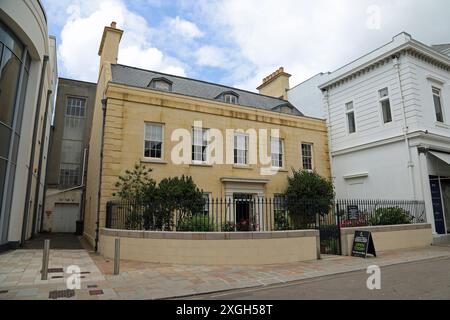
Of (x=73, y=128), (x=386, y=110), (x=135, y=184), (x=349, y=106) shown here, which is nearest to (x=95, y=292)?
(x=135, y=184)

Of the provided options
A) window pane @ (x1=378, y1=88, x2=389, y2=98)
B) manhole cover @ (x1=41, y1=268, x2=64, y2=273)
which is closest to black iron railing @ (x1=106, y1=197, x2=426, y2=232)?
manhole cover @ (x1=41, y1=268, x2=64, y2=273)

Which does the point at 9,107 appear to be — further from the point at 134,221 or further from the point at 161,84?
the point at 161,84

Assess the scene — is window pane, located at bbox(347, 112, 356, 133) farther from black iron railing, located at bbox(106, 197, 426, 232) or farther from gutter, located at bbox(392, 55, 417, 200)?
black iron railing, located at bbox(106, 197, 426, 232)

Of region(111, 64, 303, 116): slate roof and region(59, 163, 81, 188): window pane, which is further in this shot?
region(59, 163, 81, 188): window pane

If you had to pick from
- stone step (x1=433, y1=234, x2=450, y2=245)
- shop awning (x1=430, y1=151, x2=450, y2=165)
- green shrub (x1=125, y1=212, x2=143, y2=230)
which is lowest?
stone step (x1=433, y1=234, x2=450, y2=245)

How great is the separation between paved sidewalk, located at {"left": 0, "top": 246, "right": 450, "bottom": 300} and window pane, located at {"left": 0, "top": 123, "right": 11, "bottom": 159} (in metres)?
3.65

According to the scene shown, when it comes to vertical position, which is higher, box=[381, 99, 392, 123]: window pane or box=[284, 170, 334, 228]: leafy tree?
box=[381, 99, 392, 123]: window pane

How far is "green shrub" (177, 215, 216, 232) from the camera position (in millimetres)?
10891

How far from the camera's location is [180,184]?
1222 cm

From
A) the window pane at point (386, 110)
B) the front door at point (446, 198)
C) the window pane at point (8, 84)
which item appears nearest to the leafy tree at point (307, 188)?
the window pane at point (386, 110)
